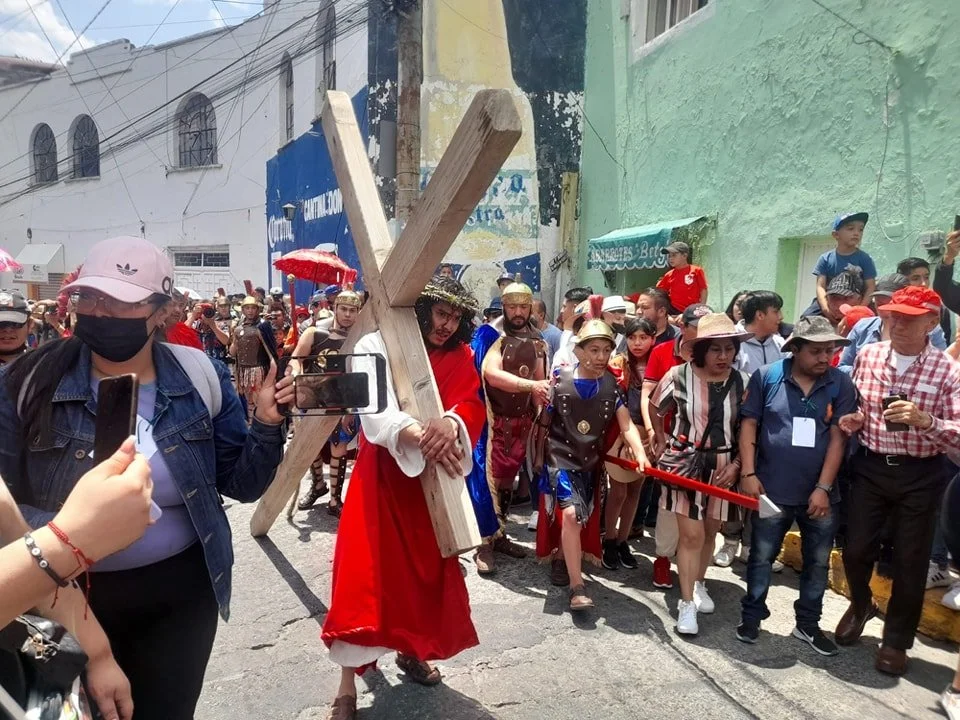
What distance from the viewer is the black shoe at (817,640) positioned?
322cm

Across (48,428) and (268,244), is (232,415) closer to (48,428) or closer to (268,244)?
(48,428)


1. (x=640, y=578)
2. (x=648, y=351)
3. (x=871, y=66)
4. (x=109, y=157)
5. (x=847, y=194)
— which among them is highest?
(x=109, y=157)

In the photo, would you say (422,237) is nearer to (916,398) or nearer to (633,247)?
(916,398)

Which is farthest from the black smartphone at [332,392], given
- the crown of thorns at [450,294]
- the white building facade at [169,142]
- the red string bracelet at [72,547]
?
the white building facade at [169,142]

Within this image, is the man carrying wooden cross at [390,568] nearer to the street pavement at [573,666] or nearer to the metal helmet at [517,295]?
the street pavement at [573,666]

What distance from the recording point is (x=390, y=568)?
2584mm

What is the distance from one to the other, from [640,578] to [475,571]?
1.05 meters

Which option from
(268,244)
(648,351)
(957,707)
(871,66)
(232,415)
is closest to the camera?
(232,415)

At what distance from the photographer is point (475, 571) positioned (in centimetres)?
414

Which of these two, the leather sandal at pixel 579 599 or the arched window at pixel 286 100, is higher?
the arched window at pixel 286 100

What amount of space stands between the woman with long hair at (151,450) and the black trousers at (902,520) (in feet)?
9.31

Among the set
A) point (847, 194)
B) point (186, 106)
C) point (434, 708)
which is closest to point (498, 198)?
point (847, 194)

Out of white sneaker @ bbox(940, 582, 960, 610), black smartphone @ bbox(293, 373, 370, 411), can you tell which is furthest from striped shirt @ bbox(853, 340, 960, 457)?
black smartphone @ bbox(293, 373, 370, 411)

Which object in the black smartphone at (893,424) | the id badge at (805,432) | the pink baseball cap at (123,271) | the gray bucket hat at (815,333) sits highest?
the pink baseball cap at (123,271)
